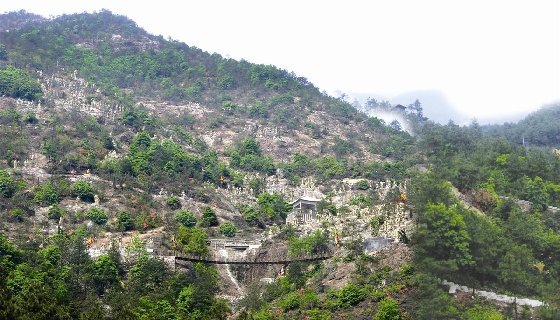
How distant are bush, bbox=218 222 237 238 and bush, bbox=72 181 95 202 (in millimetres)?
9875

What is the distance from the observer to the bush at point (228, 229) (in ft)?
Result: 192

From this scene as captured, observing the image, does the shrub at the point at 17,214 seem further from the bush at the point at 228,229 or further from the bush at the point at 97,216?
the bush at the point at 228,229

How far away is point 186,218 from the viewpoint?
58.5m

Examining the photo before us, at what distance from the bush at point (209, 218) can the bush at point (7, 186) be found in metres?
13.7

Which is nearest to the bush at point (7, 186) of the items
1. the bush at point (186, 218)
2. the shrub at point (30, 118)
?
the bush at point (186, 218)

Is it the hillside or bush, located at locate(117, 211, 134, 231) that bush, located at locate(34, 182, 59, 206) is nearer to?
the hillside

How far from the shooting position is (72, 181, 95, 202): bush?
193 ft

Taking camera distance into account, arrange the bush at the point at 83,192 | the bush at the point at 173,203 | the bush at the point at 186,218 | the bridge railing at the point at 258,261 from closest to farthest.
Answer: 1. the bridge railing at the point at 258,261
2. the bush at the point at 186,218
3. the bush at the point at 83,192
4. the bush at the point at 173,203

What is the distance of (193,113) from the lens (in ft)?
307

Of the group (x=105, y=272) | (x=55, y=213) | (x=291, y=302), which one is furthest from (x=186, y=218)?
(x=291, y=302)

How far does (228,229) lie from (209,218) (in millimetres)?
2007

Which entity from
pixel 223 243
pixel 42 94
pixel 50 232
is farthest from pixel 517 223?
pixel 42 94

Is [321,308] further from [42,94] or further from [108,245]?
[42,94]

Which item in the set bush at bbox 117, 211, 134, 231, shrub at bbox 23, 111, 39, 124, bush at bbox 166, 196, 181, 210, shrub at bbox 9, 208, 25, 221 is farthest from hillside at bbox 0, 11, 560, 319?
bush at bbox 166, 196, 181, 210
